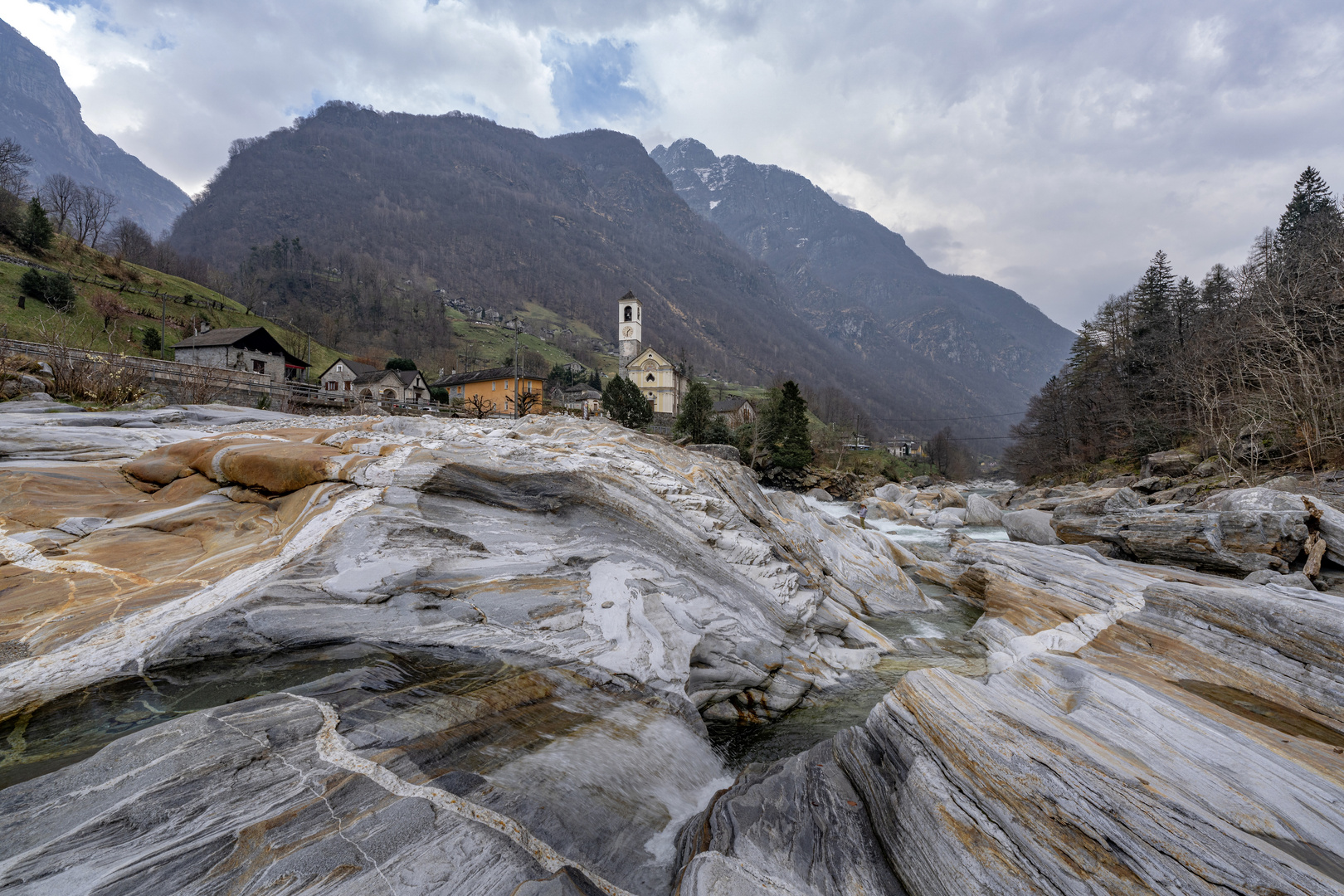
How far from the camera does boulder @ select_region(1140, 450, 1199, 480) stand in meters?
29.0

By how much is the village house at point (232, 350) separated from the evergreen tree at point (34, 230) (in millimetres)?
20267

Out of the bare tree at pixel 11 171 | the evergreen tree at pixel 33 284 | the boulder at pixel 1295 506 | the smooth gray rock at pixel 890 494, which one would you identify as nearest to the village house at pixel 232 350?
the evergreen tree at pixel 33 284

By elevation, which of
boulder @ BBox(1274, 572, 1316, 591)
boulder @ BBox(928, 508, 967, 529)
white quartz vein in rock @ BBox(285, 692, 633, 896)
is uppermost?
boulder @ BBox(1274, 572, 1316, 591)

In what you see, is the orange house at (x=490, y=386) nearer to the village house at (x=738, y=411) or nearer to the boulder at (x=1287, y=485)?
the village house at (x=738, y=411)

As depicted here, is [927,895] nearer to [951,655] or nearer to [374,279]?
[951,655]

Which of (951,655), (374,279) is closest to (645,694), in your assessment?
(951,655)

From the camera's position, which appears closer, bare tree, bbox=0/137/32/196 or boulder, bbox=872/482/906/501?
boulder, bbox=872/482/906/501

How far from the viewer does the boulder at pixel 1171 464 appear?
2898cm

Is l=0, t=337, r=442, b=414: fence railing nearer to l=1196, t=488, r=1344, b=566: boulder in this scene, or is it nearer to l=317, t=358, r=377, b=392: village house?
l=1196, t=488, r=1344, b=566: boulder

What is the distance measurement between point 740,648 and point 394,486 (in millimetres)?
7004

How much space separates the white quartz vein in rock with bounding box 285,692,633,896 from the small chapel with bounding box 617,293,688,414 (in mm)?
81819

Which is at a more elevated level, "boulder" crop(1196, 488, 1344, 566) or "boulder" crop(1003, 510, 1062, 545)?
"boulder" crop(1196, 488, 1344, 566)

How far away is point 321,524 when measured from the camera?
764 cm

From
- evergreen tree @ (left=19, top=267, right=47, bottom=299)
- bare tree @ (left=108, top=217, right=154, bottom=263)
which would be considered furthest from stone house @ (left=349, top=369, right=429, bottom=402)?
bare tree @ (left=108, top=217, right=154, bottom=263)
